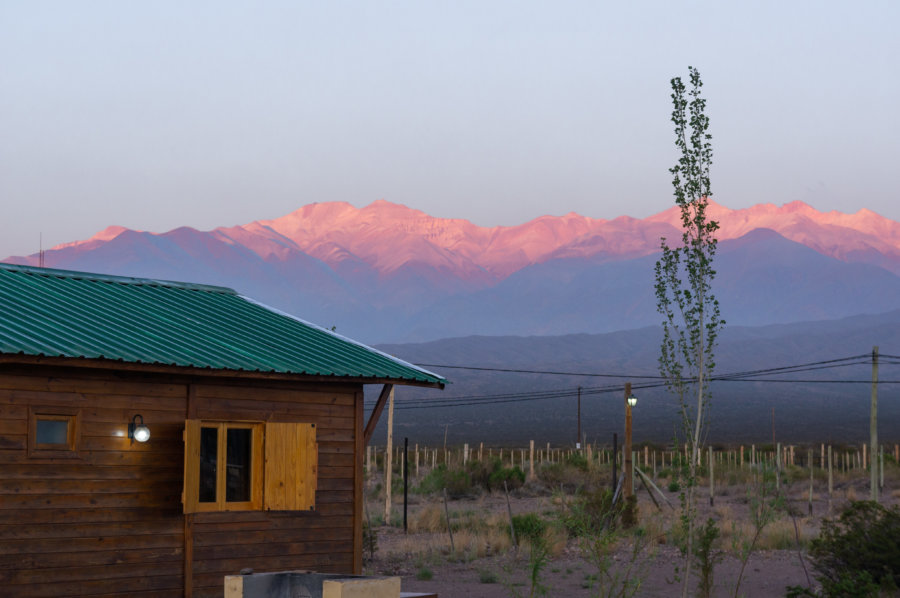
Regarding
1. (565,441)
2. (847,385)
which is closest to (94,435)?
(565,441)

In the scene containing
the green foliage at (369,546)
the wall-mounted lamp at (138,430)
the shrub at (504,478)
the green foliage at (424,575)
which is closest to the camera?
the wall-mounted lamp at (138,430)

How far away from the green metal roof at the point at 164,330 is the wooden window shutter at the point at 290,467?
30.2 inches

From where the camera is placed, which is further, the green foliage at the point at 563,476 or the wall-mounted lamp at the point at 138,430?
the green foliage at the point at 563,476

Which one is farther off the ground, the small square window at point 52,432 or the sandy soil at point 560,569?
the small square window at point 52,432

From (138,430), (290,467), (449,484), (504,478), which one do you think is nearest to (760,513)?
(290,467)

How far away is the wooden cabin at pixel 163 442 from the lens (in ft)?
35.6

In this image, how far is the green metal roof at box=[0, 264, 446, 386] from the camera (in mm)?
11195

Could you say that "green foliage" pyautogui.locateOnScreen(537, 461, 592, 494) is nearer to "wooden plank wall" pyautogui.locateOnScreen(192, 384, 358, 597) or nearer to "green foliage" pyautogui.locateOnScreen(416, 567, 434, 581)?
"green foliage" pyautogui.locateOnScreen(416, 567, 434, 581)

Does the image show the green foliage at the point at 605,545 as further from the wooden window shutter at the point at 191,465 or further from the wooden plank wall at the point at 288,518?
the wooden window shutter at the point at 191,465

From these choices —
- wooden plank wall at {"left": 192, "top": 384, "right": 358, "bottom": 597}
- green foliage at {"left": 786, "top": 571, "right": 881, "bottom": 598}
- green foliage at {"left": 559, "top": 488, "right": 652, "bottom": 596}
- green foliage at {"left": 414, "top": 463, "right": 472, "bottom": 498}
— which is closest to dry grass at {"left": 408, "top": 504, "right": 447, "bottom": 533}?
green foliage at {"left": 559, "top": 488, "right": 652, "bottom": 596}

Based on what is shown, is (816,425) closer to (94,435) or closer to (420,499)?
(420,499)

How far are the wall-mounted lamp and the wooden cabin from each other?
1 centimetres

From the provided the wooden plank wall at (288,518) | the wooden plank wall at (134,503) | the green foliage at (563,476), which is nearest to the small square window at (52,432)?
the wooden plank wall at (134,503)

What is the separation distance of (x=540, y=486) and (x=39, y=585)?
93.4 feet
